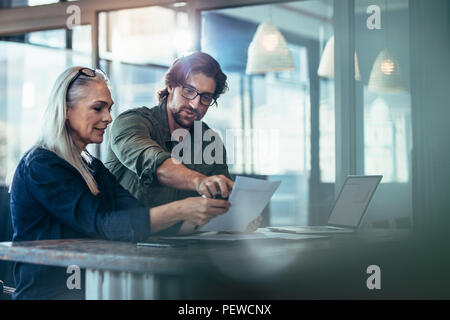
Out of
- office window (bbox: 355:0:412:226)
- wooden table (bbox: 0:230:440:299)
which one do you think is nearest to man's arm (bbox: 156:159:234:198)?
wooden table (bbox: 0:230:440:299)

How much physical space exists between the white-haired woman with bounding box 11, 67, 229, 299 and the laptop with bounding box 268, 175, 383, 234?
0.68 meters

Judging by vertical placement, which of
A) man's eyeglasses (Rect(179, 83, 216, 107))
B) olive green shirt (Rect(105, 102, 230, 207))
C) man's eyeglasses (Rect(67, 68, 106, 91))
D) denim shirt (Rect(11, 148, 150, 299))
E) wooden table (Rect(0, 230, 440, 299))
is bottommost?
wooden table (Rect(0, 230, 440, 299))

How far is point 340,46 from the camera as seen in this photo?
3.45 m

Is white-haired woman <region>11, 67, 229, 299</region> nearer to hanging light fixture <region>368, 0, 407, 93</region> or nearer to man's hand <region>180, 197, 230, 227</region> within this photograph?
man's hand <region>180, 197, 230, 227</region>

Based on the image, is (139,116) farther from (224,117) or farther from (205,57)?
(224,117)

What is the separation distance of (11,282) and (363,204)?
226 centimetres

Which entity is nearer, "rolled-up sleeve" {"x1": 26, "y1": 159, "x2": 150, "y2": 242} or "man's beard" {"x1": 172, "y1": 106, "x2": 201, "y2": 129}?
"rolled-up sleeve" {"x1": 26, "y1": 159, "x2": 150, "y2": 242}

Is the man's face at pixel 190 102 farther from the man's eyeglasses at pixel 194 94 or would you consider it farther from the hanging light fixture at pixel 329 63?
the hanging light fixture at pixel 329 63

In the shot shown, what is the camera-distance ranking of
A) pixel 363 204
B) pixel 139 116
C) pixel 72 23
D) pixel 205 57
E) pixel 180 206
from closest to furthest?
pixel 180 206, pixel 363 204, pixel 139 116, pixel 205 57, pixel 72 23

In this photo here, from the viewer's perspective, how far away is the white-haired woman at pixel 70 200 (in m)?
1.77

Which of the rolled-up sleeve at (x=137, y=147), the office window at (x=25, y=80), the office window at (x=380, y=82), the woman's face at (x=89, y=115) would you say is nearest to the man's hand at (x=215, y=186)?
the rolled-up sleeve at (x=137, y=147)

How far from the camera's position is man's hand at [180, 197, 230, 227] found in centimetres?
179

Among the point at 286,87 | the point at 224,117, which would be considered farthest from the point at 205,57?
the point at 286,87

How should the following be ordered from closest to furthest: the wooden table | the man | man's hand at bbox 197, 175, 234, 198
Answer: the wooden table
man's hand at bbox 197, 175, 234, 198
the man
